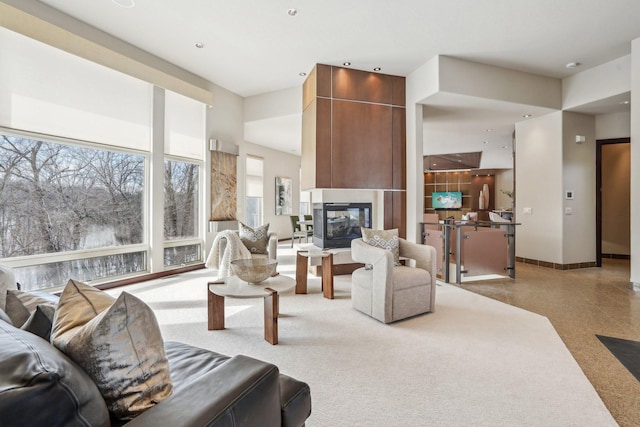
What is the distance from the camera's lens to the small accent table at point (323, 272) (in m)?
3.81

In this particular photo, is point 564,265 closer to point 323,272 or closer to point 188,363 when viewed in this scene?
point 323,272

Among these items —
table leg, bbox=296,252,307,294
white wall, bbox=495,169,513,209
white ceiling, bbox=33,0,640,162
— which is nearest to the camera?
white ceiling, bbox=33,0,640,162

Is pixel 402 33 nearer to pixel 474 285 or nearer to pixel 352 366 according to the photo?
pixel 474 285

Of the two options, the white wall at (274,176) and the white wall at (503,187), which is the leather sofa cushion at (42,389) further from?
the white wall at (503,187)

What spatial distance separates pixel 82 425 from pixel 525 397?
2.18 meters

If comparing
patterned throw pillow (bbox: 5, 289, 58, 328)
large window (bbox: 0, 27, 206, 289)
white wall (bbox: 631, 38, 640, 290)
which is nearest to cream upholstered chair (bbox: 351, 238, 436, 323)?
patterned throw pillow (bbox: 5, 289, 58, 328)

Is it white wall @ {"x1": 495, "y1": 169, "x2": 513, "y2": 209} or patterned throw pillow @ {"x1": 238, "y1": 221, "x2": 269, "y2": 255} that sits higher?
white wall @ {"x1": 495, "y1": 169, "x2": 513, "y2": 209}

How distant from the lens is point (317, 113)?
4891 mm

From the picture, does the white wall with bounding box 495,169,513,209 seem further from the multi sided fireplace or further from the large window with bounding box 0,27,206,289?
the large window with bounding box 0,27,206,289

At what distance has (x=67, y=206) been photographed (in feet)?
12.8

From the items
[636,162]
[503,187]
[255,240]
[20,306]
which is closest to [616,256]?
[636,162]

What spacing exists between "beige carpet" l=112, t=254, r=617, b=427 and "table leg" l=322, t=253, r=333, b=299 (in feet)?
0.61

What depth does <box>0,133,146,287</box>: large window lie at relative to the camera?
11.2ft

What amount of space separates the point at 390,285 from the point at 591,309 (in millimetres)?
2414
